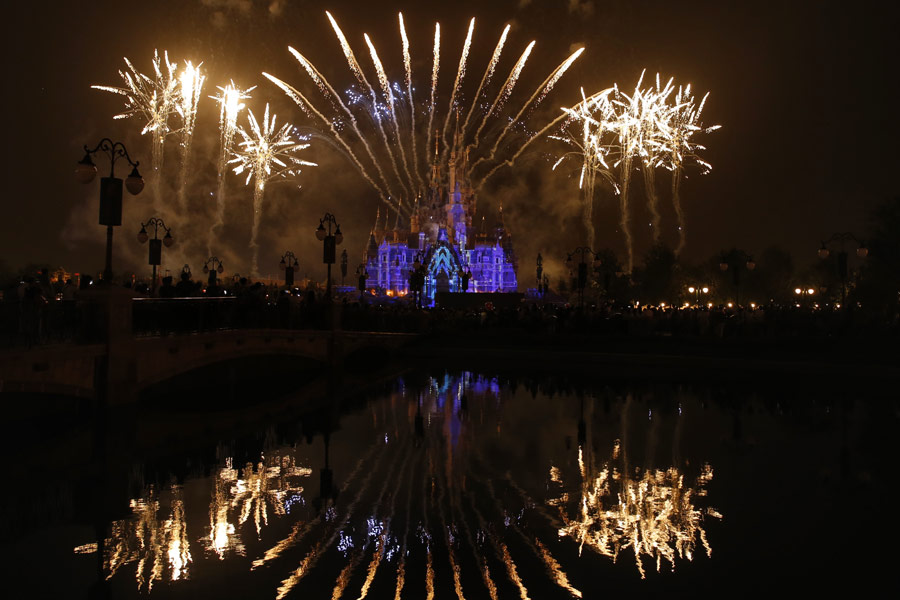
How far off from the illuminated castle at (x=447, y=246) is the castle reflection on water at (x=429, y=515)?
112m

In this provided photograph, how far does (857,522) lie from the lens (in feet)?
31.7

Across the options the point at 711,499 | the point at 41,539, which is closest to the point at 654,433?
the point at 711,499

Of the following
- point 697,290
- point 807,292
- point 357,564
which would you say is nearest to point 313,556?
point 357,564

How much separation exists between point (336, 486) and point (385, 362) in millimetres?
23864

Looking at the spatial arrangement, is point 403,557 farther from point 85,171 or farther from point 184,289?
point 184,289

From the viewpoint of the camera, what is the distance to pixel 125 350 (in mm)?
16984

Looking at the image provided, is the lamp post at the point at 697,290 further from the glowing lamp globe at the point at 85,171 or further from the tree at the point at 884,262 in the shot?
the glowing lamp globe at the point at 85,171

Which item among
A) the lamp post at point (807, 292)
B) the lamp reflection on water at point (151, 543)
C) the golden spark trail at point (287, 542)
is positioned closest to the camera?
the lamp reflection on water at point (151, 543)

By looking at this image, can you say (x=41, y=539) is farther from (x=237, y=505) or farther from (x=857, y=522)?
(x=857, y=522)

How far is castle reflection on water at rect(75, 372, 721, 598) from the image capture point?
7797 millimetres

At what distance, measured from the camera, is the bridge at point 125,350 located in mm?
13992

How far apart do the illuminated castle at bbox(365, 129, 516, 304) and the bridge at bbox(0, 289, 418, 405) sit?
342 ft

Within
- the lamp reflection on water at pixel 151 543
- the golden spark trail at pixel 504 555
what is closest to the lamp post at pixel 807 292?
the golden spark trail at pixel 504 555

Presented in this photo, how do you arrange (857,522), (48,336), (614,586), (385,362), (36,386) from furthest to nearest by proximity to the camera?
(385,362) → (48,336) → (36,386) → (857,522) → (614,586)
